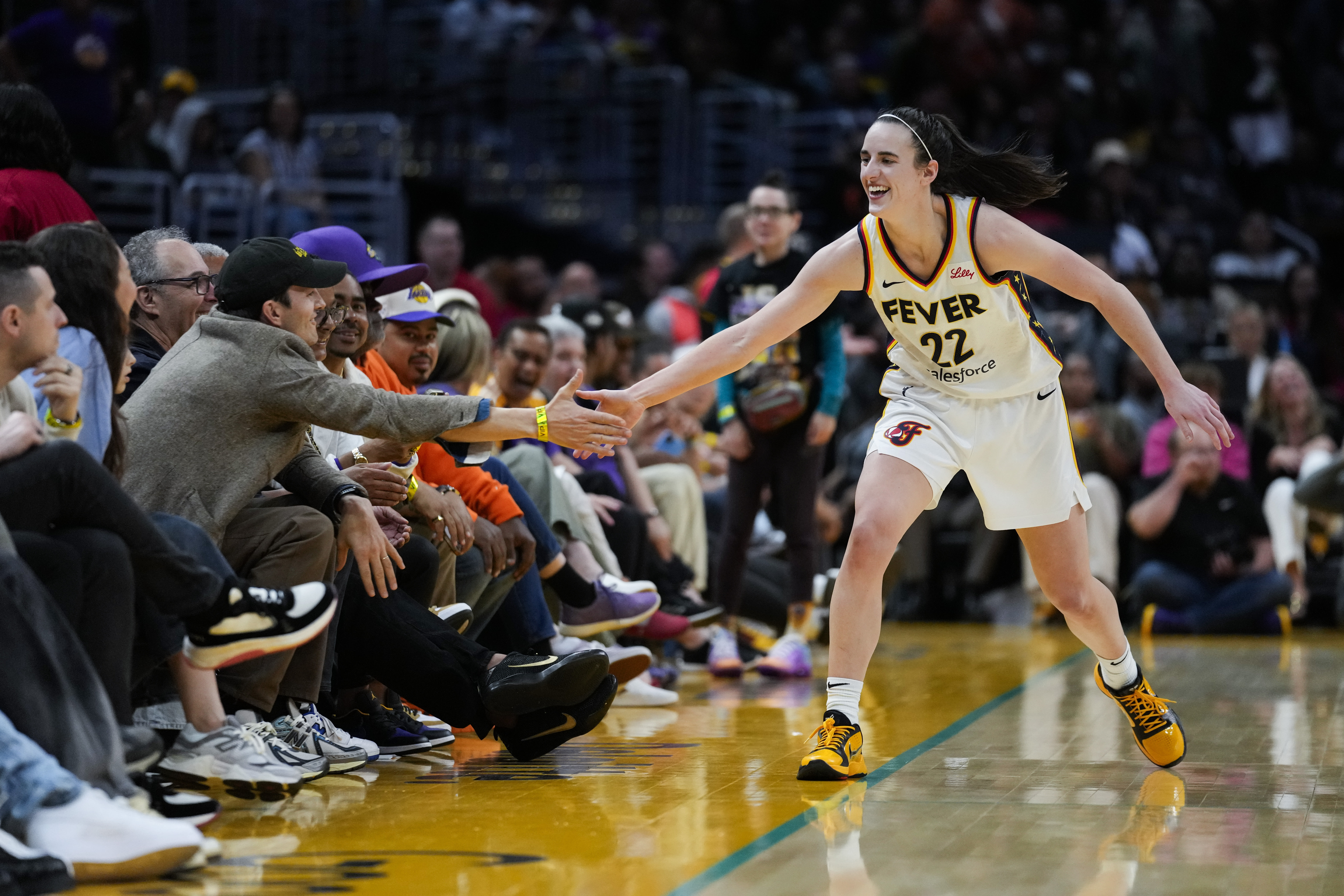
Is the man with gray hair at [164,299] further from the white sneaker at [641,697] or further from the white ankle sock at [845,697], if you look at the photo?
the white sneaker at [641,697]

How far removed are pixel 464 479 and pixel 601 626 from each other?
81 centimetres

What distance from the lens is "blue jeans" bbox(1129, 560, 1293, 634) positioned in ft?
26.2

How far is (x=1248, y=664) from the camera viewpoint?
6.66 meters

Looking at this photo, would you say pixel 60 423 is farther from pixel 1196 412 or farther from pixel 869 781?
pixel 1196 412

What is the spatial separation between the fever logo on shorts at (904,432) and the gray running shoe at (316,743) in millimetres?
1574

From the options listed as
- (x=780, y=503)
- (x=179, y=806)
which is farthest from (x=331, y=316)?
(x=780, y=503)

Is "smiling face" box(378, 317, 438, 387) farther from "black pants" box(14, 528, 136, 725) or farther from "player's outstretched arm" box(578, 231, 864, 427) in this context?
"black pants" box(14, 528, 136, 725)

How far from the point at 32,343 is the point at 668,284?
774cm

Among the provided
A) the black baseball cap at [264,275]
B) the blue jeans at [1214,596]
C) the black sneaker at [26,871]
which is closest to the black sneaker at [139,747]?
the black sneaker at [26,871]

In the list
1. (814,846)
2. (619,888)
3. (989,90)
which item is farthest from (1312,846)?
(989,90)

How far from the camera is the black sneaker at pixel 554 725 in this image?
13.5 feet

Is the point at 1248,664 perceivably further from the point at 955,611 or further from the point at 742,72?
the point at 742,72

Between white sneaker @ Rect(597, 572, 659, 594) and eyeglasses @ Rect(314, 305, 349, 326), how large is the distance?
1416 millimetres

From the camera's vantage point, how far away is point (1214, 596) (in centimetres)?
812
